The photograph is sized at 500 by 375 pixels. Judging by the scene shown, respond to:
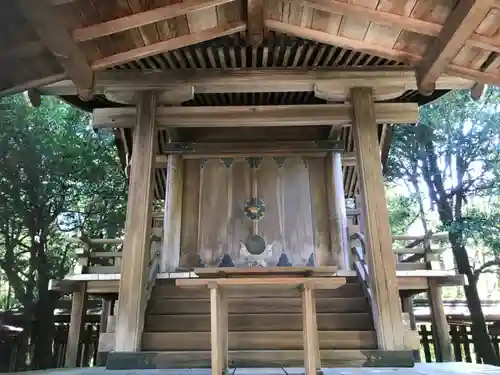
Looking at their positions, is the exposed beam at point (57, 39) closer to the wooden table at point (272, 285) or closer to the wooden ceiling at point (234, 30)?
the wooden ceiling at point (234, 30)

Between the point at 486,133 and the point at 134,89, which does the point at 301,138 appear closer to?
the point at 134,89

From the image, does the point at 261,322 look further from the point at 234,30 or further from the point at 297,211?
the point at 234,30

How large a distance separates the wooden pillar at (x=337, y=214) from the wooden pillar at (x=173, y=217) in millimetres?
2600

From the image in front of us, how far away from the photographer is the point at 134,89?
5.38 metres

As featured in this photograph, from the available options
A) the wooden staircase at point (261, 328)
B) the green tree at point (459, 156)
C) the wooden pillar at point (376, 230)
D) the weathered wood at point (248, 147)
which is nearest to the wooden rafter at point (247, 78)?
the wooden pillar at point (376, 230)

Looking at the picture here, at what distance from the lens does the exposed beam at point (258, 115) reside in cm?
570

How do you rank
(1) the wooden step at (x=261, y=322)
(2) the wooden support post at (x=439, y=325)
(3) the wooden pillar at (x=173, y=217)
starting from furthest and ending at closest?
(2) the wooden support post at (x=439, y=325) → (3) the wooden pillar at (x=173, y=217) → (1) the wooden step at (x=261, y=322)

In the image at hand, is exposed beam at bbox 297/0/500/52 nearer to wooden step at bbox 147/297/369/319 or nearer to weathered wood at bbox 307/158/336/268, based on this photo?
wooden step at bbox 147/297/369/319

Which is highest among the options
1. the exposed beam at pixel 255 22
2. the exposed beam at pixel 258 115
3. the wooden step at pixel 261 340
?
the exposed beam at pixel 255 22

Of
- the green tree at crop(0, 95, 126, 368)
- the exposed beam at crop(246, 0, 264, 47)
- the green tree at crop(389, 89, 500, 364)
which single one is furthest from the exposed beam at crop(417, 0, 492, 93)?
the green tree at crop(0, 95, 126, 368)

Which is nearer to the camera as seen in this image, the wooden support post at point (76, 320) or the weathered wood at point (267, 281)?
the weathered wood at point (267, 281)

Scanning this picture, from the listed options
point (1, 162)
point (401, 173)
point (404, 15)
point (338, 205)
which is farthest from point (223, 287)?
point (401, 173)

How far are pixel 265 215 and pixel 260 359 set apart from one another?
3.38 meters

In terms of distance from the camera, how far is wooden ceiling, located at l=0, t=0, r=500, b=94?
3.40 metres
